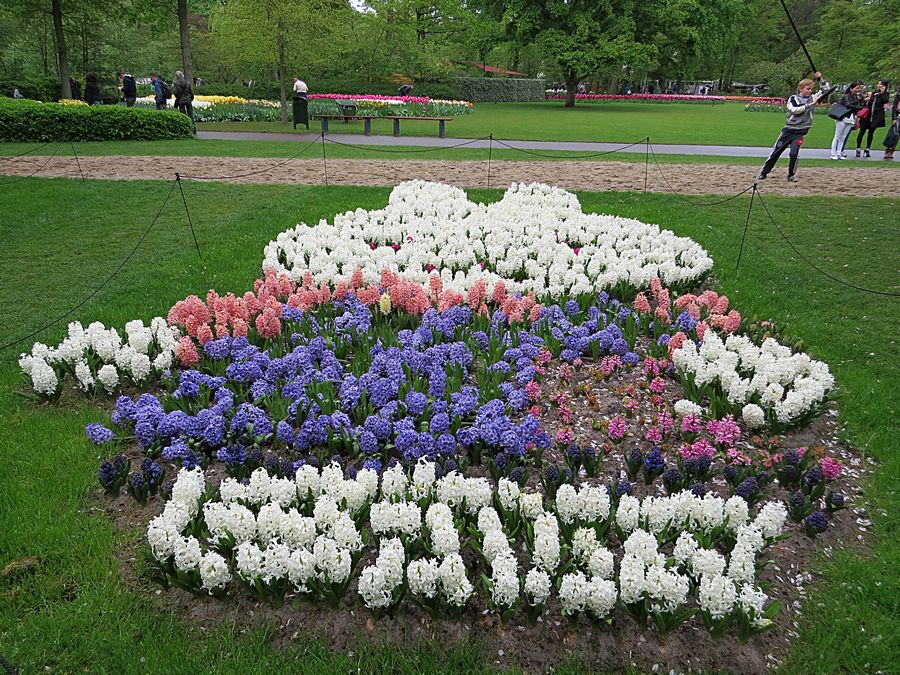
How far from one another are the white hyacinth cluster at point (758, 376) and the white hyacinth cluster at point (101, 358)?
4.16 meters

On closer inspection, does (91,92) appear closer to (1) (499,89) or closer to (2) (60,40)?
(2) (60,40)

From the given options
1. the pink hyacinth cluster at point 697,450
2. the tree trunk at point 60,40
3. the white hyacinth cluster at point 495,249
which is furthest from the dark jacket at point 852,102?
the tree trunk at point 60,40

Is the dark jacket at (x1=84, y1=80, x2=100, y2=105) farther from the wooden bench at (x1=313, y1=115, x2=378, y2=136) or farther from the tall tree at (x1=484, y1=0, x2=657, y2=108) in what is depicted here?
the tall tree at (x1=484, y1=0, x2=657, y2=108)

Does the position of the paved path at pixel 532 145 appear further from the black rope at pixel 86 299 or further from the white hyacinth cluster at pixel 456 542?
the white hyacinth cluster at pixel 456 542

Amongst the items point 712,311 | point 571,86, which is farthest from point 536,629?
point 571,86

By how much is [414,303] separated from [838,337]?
418 centimetres

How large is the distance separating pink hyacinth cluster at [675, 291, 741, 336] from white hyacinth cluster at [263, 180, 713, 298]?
80 cm

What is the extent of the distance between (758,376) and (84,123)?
20562 millimetres

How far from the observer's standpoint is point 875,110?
692 inches

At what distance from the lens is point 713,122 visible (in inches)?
1252

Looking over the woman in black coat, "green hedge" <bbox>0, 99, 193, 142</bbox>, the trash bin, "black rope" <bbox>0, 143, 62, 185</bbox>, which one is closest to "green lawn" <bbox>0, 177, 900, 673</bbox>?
"black rope" <bbox>0, 143, 62, 185</bbox>

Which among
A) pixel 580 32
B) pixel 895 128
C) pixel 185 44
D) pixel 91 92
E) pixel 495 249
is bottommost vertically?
pixel 495 249

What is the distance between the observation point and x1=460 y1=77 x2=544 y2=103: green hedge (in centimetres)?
4641

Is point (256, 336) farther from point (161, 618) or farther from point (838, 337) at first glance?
point (838, 337)
